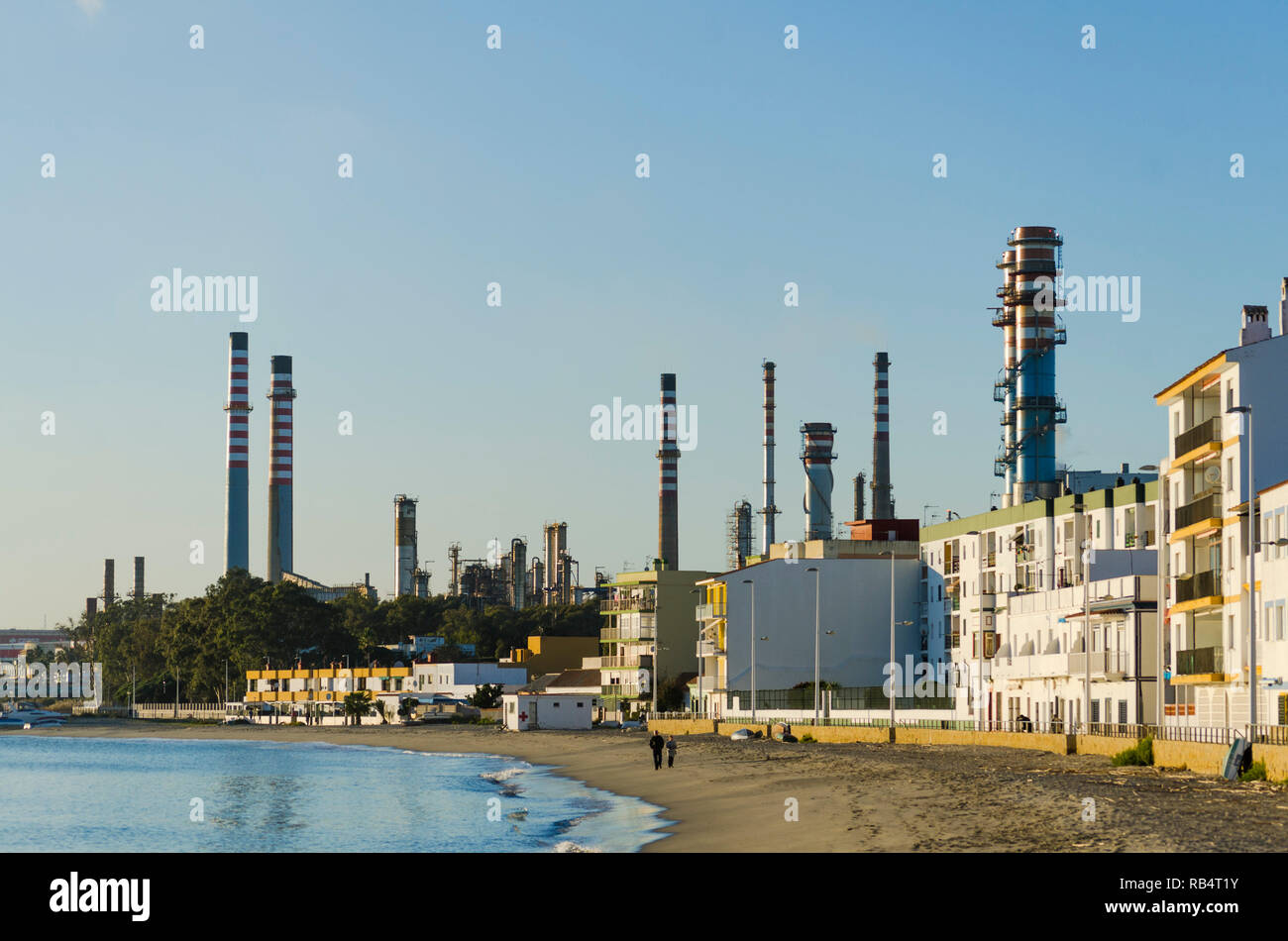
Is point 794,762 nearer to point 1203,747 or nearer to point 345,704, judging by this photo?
point 1203,747

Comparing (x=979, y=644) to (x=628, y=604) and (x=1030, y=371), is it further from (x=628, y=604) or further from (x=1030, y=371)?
(x=628, y=604)

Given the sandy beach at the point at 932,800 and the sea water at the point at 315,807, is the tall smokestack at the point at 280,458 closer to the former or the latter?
the sea water at the point at 315,807

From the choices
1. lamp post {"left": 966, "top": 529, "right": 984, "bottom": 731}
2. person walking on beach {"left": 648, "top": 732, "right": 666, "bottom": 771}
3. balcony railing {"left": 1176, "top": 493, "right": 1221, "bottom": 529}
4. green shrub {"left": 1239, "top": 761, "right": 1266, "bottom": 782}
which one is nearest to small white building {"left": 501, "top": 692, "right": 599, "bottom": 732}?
lamp post {"left": 966, "top": 529, "right": 984, "bottom": 731}

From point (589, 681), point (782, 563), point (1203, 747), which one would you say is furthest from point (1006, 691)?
point (589, 681)

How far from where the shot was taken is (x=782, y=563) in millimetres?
126688

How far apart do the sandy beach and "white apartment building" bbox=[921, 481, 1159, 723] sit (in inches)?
330

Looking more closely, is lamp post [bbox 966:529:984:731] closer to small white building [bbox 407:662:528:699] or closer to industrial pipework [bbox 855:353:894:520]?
industrial pipework [bbox 855:353:894:520]

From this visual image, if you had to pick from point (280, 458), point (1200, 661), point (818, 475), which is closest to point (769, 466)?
point (818, 475)

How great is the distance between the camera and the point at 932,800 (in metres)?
45.2

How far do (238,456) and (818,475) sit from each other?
68005 mm

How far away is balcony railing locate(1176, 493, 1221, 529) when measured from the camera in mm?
62750
